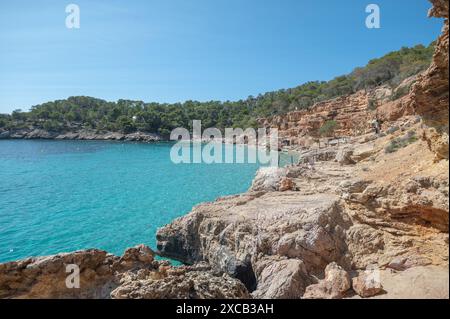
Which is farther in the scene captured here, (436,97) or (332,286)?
(332,286)

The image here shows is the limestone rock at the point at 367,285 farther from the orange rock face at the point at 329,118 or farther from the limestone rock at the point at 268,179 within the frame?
the orange rock face at the point at 329,118

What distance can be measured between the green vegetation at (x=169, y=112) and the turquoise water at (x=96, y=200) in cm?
3682

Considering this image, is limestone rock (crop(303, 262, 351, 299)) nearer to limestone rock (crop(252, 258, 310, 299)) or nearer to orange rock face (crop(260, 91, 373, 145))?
limestone rock (crop(252, 258, 310, 299))

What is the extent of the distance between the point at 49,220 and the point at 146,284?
14.3 meters

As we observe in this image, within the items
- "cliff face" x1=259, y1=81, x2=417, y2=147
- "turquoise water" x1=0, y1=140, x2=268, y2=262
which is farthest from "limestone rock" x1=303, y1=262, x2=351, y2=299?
"cliff face" x1=259, y1=81, x2=417, y2=147

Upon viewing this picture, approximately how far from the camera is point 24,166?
35.8 metres

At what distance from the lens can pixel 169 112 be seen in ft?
305

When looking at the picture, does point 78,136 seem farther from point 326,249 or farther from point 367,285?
point 367,285

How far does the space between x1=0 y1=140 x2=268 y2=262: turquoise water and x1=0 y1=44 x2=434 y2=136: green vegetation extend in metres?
36.8

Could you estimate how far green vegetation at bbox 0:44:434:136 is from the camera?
63.2m

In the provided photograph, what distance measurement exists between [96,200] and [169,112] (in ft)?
245

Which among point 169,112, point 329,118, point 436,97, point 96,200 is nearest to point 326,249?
point 436,97
